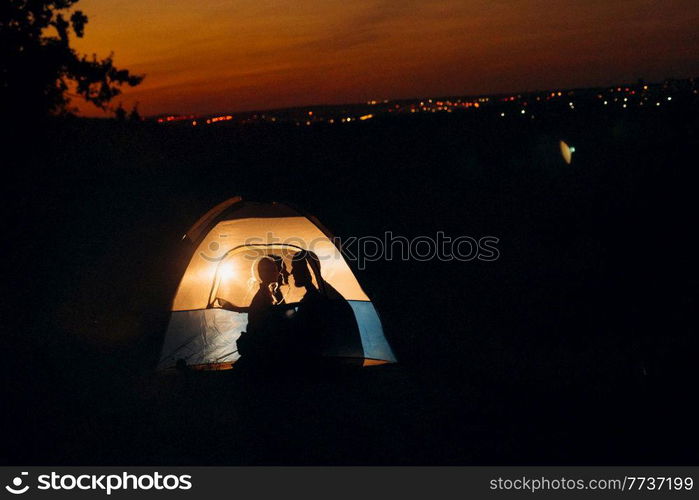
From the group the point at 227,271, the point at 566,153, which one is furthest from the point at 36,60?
the point at 566,153

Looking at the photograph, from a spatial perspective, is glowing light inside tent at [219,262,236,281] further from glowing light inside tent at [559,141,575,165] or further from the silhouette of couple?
glowing light inside tent at [559,141,575,165]

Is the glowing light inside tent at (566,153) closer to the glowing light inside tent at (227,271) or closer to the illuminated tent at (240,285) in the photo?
the illuminated tent at (240,285)

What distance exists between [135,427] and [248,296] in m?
2.74

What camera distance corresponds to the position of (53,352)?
8.27 m

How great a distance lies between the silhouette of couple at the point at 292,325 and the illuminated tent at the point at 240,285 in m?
0.03

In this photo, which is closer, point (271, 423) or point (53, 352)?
point (271, 423)

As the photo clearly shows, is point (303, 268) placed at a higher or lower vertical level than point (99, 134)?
lower

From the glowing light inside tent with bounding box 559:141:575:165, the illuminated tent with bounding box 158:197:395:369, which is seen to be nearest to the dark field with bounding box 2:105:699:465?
the illuminated tent with bounding box 158:197:395:369

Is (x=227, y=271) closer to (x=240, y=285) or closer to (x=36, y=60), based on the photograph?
(x=240, y=285)

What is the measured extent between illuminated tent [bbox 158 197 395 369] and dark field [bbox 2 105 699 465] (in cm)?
26

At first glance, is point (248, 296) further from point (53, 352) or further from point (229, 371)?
point (53, 352)

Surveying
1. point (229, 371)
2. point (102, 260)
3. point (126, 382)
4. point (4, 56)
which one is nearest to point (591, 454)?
point (229, 371)

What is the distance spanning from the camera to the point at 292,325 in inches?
278

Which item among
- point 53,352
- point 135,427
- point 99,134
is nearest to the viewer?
point 135,427
